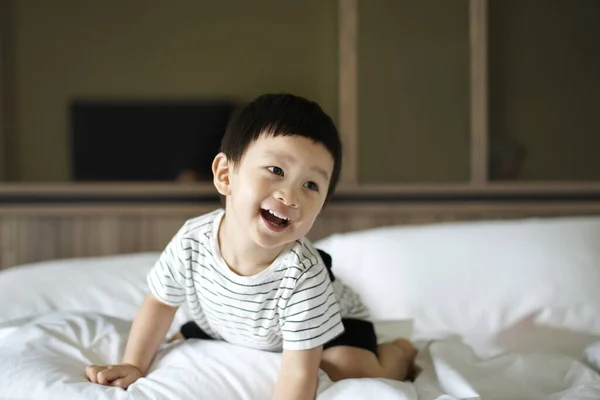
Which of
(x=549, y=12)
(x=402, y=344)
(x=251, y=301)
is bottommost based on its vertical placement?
(x=402, y=344)

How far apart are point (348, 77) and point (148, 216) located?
79 centimetres

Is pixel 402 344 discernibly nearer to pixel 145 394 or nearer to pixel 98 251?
pixel 145 394

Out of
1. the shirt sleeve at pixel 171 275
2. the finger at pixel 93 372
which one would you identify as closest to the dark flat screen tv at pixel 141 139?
the shirt sleeve at pixel 171 275

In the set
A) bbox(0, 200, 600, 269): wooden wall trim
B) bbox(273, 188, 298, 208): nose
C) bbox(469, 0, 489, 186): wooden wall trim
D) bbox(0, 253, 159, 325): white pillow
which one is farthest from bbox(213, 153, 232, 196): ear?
bbox(469, 0, 489, 186): wooden wall trim

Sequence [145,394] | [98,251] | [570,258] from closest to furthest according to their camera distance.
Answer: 1. [145,394]
2. [570,258]
3. [98,251]

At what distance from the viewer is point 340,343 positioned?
1.08m

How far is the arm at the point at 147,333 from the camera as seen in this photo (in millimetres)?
1028

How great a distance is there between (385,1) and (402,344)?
54.1 inches

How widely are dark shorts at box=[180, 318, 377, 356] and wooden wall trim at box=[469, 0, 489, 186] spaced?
117cm

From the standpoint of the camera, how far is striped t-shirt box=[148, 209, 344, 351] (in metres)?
0.95

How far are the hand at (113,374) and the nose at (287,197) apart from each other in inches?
13.9

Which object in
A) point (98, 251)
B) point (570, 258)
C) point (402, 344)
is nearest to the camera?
point (402, 344)

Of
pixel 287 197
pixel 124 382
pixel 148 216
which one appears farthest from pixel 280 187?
pixel 148 216

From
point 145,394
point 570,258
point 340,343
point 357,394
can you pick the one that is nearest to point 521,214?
point 570,258
